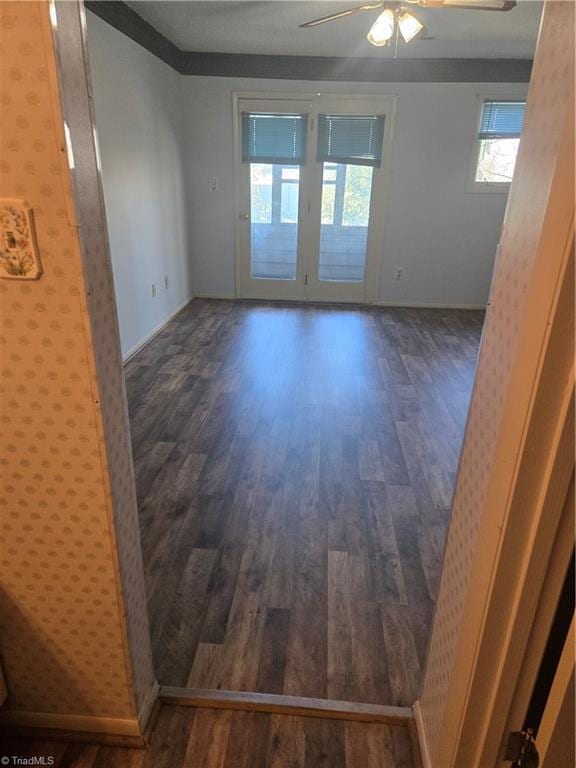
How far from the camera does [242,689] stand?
141 centimetres

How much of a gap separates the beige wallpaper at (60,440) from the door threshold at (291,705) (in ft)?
0.44

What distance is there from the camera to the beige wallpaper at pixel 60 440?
2.43 ft

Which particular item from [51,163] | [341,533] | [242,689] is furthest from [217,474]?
[51,163]

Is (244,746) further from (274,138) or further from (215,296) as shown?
(274,138)

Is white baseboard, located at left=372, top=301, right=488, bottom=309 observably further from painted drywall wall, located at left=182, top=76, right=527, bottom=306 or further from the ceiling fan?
→ the ceiling fan

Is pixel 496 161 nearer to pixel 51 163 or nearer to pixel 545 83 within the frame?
pixel 545 83

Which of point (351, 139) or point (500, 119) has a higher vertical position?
point (500, 119)

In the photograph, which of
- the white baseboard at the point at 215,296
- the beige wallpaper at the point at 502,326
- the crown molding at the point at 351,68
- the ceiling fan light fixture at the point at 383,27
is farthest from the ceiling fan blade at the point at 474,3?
the white baseboard at the point at 215,296

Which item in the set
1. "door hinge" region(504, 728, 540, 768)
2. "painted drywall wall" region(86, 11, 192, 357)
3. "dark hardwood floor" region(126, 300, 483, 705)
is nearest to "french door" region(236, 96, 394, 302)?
"painted drywall wall" region(86, 11, 192, 357)

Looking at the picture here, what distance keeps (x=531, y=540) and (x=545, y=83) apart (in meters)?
0.72

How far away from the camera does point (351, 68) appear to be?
473cm

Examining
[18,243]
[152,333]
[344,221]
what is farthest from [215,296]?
[18,243]

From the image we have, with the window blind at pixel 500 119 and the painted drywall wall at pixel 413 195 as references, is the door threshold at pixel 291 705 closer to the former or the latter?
the painted drywall wall at pixel 413 195

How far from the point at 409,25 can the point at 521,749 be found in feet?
11.1
